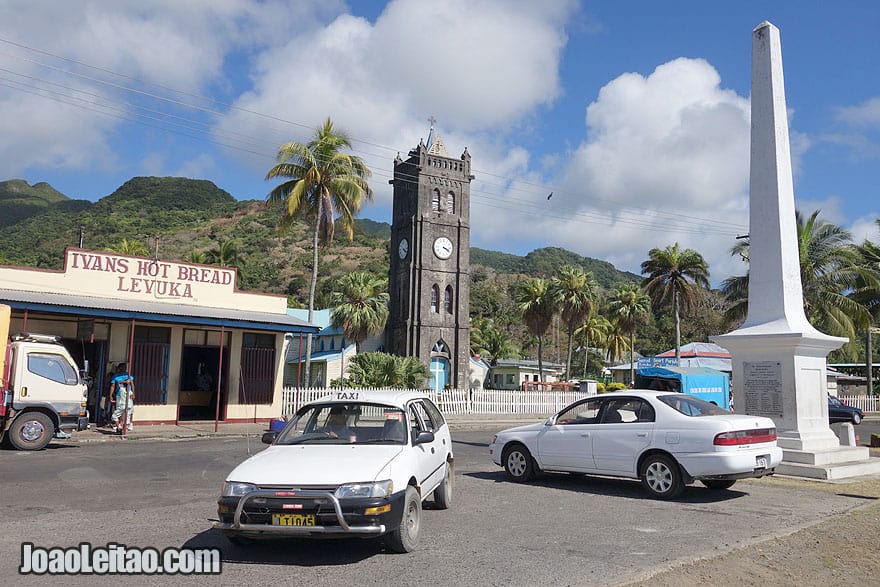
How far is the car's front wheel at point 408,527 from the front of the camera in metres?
6.11

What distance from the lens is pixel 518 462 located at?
11102 millimetres

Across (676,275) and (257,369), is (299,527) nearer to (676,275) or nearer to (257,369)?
(257,369)

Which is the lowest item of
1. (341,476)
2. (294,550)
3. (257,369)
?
(294,550)

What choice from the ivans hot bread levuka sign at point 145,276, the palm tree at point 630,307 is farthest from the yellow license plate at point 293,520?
the palm tree at point 630,307

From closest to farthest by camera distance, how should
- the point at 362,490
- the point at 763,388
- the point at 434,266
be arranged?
the point at 362,490 < the point at 763,388 < the point at 434,266

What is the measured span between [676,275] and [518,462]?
37.6m

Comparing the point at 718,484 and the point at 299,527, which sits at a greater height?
the point at 299,527

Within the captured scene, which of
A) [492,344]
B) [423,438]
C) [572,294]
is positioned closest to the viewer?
[423,438]

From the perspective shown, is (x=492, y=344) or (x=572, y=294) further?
(x=492, y=344)

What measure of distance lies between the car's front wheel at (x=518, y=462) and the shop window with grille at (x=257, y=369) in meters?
13.6

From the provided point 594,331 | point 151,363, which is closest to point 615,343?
point 594,331

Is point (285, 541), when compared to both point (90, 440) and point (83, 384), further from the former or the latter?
point (90, 440)

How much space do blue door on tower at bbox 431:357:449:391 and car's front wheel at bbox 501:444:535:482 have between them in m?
39.9

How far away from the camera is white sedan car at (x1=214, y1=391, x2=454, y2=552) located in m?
5.70
